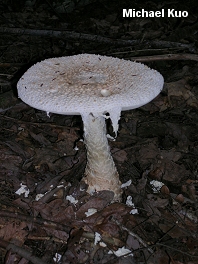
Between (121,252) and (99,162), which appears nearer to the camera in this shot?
(121,252)

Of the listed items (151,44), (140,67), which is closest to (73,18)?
(151,44)

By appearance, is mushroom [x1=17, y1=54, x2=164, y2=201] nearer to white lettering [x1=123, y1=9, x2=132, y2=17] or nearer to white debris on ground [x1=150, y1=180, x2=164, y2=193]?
white debris on ground [x1=150, y1=180, x2=164, y2=193]

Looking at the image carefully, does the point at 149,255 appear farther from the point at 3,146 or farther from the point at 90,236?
the point at 3,146

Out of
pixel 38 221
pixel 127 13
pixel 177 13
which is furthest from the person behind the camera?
pixel 127 13

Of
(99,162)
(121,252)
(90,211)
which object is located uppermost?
(99,162)

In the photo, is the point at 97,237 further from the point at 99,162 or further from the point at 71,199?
the point at 99,162

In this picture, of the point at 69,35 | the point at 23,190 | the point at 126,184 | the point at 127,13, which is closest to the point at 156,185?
the point at 126,184
